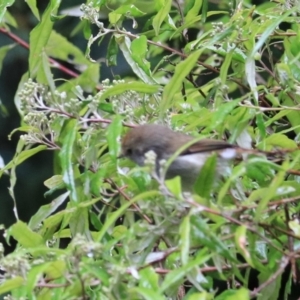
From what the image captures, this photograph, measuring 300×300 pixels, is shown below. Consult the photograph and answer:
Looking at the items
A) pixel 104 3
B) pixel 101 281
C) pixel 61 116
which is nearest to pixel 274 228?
pixel 101 281

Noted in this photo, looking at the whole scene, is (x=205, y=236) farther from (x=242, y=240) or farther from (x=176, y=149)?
(x=176, y=149)

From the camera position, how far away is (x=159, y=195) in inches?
43.7

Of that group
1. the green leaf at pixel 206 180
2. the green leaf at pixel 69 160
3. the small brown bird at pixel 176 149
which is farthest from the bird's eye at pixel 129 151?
the green leaf at pixel 206 180

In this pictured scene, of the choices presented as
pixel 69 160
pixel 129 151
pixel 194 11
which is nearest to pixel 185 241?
pixel 69 160

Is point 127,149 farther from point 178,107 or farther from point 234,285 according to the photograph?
point 234,285

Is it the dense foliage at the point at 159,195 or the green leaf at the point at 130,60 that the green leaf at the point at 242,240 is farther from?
the green leaf at the point at 130,60

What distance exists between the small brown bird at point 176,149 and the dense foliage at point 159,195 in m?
0.03

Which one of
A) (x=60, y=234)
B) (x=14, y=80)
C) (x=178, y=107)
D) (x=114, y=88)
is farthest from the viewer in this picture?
(x=14, y=80)

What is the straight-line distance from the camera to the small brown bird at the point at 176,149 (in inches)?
51.3

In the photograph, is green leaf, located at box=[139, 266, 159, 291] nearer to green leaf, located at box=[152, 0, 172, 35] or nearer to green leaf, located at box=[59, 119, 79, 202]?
green leaf, located at box=[59, 119, 79, 202]

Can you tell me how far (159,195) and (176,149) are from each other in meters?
0.29

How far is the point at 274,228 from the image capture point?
45.7 inches

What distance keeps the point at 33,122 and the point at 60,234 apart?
230mm

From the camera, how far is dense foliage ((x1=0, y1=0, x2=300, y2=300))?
41.1 inches
